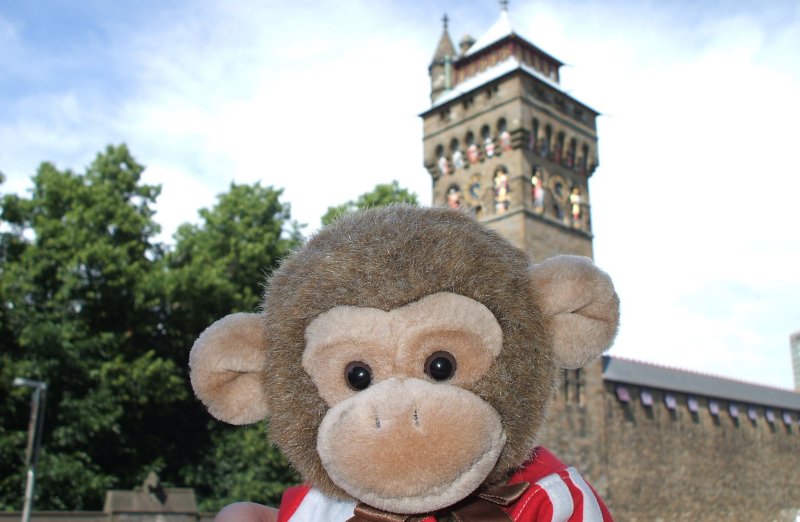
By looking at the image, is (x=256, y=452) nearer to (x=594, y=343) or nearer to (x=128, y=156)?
(x=128, y=156)

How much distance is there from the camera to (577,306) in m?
2.22

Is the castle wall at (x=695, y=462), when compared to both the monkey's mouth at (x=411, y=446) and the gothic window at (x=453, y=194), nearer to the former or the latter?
the gothic window at (x=453, y=194)

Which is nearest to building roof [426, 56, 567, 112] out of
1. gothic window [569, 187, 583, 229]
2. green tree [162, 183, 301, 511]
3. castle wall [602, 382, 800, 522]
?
gothic window [569, 187, 583, 229]

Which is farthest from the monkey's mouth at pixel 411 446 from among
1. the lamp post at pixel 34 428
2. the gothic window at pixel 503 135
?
the gothic window at pixel 503 135

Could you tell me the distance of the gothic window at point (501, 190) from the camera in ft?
71.5

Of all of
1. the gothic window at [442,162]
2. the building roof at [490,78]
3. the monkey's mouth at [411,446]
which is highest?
the building roof at [490,78]

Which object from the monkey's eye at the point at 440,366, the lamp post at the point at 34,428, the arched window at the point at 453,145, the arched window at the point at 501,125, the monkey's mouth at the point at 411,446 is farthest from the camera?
the arched window at the point at 453,145

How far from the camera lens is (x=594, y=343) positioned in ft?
7.36

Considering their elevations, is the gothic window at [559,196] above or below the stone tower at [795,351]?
above

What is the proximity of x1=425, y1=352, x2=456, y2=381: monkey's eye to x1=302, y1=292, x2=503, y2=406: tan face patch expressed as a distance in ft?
0.03

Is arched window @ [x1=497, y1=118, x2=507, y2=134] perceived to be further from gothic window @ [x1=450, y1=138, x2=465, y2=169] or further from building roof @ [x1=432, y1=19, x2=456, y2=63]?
building roof @ [x1=432, y1=19, x2=456, y2=63]

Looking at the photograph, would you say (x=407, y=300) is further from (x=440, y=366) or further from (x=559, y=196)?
(x=559, y=196)

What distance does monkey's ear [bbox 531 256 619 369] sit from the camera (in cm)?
221

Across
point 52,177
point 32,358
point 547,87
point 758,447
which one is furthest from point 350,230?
point 758,447
